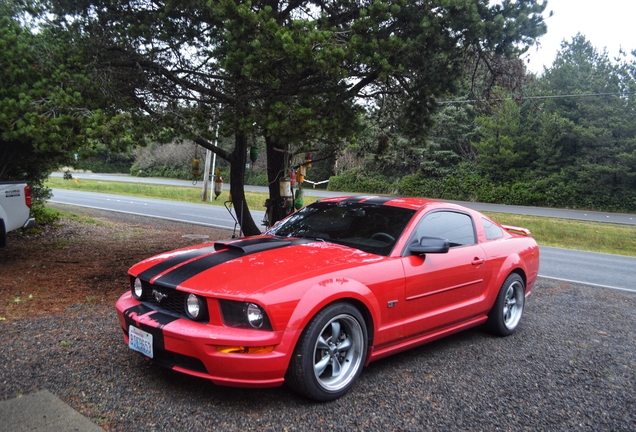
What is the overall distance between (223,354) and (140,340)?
76 centimetres

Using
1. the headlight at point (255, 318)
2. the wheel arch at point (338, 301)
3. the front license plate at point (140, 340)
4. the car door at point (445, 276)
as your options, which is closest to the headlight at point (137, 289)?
the front license plate at point (140, 340)

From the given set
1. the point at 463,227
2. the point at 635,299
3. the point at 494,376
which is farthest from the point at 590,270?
the point at 494,376

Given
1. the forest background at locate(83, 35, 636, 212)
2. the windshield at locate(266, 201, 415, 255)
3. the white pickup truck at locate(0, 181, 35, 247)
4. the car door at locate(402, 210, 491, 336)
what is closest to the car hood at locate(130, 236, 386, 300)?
the windshield at locate(266, 201, 415, 255)

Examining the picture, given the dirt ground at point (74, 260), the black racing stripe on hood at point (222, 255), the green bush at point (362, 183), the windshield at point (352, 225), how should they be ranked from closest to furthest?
the black racing stripe on hood at point (222, 255) < the windshield at point (352, 225) < the dirt ground at point (74, 260) < the green bush at point (362, 183)

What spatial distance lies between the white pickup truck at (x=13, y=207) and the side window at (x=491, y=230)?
6086 mm

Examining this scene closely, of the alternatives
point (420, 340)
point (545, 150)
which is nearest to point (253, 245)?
point (420, 340)

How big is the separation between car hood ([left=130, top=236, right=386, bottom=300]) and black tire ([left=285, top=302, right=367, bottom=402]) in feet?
1.08

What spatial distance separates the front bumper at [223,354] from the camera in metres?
3.26

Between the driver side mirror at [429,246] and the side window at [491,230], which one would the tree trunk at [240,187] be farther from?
the driver side mirror at [429,246]

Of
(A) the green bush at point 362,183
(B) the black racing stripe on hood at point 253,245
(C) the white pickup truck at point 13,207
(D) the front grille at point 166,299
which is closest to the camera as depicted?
(D) the front grille at point 166,299

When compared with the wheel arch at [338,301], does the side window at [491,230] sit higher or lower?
higher

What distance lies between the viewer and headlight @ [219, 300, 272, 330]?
10.9ft

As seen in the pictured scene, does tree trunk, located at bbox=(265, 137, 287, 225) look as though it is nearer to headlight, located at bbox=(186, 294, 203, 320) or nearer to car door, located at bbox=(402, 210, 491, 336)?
car door, located at bbox=(402, 210, 491, 336)

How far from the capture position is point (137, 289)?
401 cm
